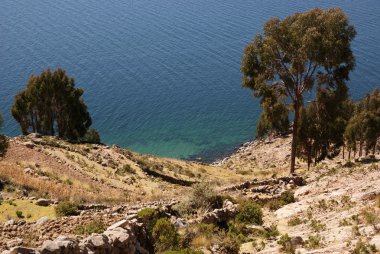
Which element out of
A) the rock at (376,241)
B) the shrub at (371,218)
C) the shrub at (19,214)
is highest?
the shrub at (371,218)

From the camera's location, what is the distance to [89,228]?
1820 cm

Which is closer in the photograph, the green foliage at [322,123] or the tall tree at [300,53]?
the tall tree at [300,53]

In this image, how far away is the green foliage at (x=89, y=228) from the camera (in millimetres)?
18016

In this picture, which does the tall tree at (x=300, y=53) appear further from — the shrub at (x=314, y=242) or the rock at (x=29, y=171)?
the rock at (x=29, y=171)

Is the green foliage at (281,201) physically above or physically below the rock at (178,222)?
above

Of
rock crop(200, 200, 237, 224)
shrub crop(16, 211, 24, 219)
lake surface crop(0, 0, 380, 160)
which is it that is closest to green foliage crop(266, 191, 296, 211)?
rock crop(200, 200, 237, 224)

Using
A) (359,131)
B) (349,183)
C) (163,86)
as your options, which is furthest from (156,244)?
(163,86)

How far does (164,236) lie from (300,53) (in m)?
20.3

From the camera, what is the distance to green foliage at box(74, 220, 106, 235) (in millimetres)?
18016

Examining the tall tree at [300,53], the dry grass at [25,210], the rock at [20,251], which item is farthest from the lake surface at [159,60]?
the rock at [20,251]

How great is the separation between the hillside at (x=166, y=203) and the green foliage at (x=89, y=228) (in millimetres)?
113

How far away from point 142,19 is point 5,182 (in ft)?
367

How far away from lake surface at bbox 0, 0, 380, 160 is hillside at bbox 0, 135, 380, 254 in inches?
1433

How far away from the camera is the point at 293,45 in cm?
3375
